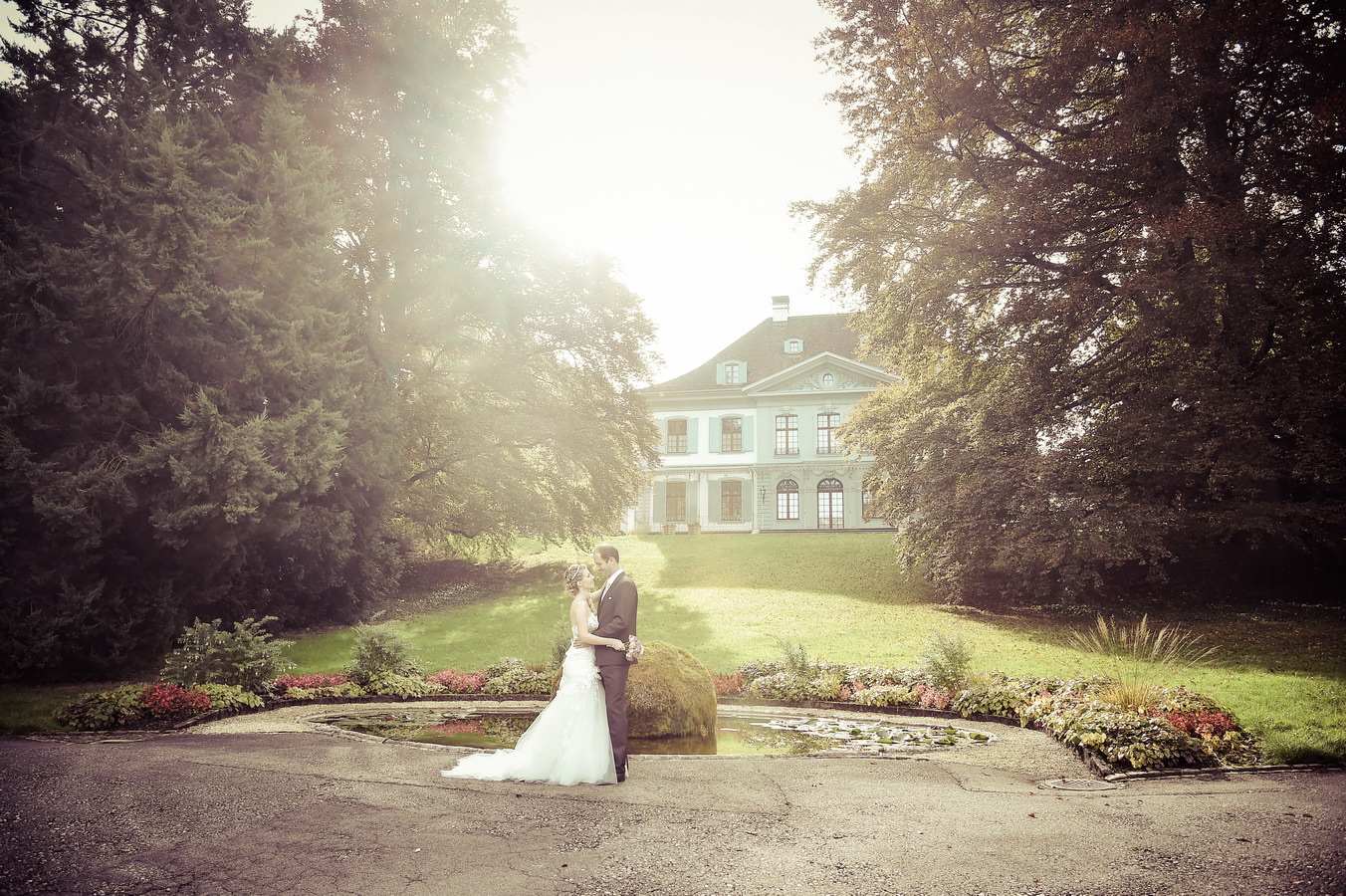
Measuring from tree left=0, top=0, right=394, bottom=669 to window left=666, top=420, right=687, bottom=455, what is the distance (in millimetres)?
26792

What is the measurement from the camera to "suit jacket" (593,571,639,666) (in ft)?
23.1

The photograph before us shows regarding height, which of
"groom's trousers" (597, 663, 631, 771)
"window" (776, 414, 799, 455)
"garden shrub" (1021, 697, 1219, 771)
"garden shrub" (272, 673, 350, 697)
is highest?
"window" (776, 414, 799, 455)

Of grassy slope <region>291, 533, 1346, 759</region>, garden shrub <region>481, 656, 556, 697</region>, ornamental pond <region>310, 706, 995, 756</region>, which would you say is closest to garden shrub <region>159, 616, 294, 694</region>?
ornamental pond <region>310, 706, 995, 756</region>

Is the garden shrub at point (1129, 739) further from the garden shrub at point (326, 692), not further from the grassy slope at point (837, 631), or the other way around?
the garden shrub at point (326, 692)

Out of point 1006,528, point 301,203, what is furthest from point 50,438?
point 1006,528

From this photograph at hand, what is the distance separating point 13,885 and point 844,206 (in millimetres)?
18689

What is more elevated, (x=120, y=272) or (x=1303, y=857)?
(x=120, y=272)

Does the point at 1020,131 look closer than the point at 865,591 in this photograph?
Yes

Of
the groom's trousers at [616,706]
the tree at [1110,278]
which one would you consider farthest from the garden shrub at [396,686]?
the tree at [1110,278]

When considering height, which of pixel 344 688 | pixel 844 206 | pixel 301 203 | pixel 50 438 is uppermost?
pixel 844 206

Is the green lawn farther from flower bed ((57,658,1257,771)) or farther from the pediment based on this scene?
the pediment

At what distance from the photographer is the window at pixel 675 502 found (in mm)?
41750

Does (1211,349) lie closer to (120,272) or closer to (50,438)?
(120,272)

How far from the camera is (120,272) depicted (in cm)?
1297
